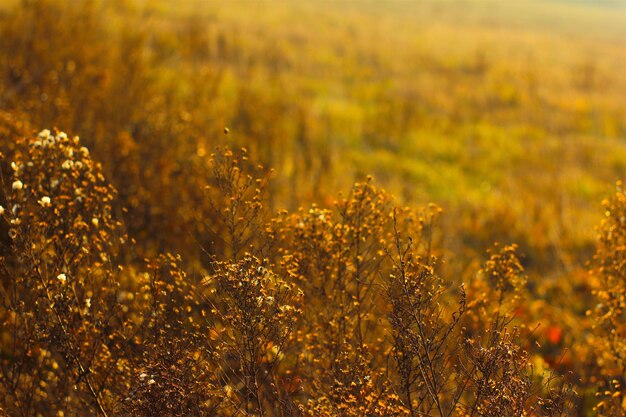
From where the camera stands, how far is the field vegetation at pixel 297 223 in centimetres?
349

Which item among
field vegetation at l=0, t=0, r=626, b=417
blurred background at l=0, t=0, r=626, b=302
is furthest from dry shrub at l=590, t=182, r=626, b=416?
blurred background at l=0, t=0, r=626, b=302

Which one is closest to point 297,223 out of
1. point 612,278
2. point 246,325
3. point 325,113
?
point 246,325

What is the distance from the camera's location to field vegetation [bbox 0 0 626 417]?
3494 millimetres

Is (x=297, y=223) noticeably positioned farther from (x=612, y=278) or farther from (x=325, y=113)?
(x=325, y=113)

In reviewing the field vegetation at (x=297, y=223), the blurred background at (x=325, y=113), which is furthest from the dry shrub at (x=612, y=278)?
the blurred background at (x=325, y=113)

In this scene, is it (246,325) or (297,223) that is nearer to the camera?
(246,325)

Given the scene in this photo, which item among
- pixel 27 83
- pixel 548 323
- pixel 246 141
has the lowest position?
pixel 548 323

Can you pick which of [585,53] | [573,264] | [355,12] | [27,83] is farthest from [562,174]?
[355,12]

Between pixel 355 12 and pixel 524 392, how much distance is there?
3547cm

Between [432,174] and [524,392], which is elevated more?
[524,392]

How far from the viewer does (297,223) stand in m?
4.23

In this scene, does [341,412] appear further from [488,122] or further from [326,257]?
[488,122]

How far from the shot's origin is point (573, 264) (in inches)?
390

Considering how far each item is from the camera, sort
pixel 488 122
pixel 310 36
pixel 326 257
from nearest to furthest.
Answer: pixel 326 257, pixel 488 122, pixel 310 36
